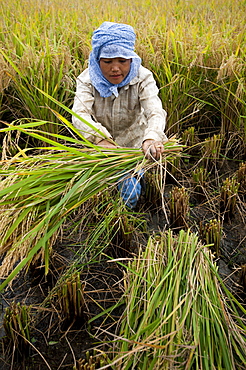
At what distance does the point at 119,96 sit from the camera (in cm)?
212

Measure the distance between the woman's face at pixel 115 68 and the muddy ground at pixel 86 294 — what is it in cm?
64

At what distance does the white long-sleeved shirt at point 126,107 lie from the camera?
1.99 m

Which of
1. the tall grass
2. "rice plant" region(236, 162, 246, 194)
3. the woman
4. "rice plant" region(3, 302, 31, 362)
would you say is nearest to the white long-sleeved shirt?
A: the woman

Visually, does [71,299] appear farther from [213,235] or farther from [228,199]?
[228,199]

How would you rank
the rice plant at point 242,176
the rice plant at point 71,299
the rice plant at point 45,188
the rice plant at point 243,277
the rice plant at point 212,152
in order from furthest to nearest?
the rice plant at point 212,152, the rice plant at point 242,176, the rice plant at point 243,277, the rice plant at point 71,299, the rice plant at point 45,188

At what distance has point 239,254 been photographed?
1875 mm

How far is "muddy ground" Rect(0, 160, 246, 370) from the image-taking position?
1429 mm

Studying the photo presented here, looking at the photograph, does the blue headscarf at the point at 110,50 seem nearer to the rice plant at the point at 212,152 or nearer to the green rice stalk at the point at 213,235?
the rice plant at the point at 212,152

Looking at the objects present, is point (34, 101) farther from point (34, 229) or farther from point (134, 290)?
point (134, 290)

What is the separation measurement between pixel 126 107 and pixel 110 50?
0.38 meters

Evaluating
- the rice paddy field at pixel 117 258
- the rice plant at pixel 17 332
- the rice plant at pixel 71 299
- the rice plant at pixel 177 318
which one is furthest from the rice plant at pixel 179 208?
the rice plant at pixel 17 332

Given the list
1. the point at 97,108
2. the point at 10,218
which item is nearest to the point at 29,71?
the point at 97,108

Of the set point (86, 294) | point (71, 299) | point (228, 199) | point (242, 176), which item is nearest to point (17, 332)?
point (71, 299)

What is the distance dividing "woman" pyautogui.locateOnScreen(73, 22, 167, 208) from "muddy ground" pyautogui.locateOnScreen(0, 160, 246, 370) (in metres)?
0.37
